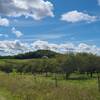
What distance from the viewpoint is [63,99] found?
17.5 metres

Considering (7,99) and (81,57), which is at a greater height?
(81,57)

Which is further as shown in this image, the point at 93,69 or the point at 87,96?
the point at 93,69

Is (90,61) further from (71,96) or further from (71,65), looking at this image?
(71,96)

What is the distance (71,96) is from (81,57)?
84.5m

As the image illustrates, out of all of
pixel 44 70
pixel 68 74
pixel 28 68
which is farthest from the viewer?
pixel 28 68

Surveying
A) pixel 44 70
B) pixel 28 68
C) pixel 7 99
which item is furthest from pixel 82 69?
pixel 7 99

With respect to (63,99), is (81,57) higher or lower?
higher

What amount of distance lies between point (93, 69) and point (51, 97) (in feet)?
273

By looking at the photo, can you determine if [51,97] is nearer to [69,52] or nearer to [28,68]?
[69,52]

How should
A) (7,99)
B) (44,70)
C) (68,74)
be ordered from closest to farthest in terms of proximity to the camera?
(7,99) < (68,74) < (44,70)

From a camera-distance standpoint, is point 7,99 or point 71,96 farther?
point 7,99

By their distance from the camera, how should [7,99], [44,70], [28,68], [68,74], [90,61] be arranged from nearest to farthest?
[7,99]
[68,74]
[90,61]
[44,70]
[28,68]

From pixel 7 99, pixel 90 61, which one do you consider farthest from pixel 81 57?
pixel 7 99

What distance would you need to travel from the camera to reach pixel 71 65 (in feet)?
318
